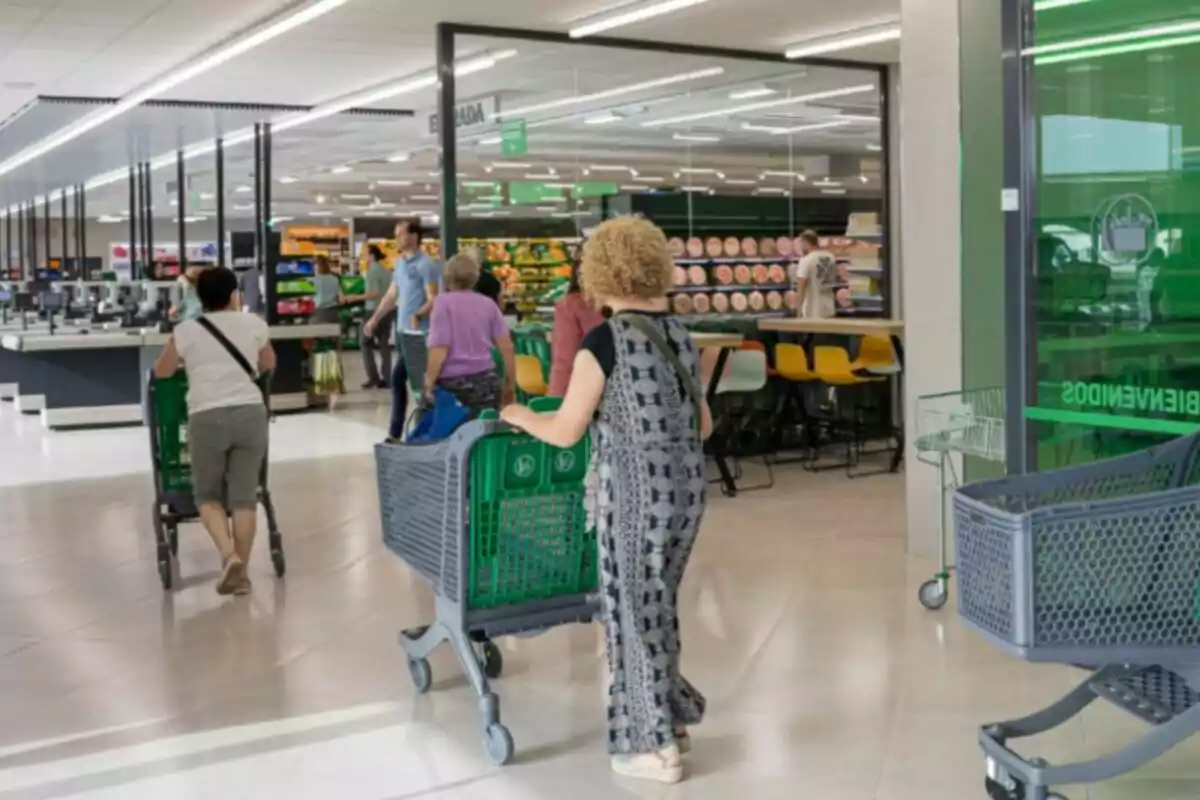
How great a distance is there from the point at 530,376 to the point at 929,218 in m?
3.57

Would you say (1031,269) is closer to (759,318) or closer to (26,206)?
(759,318)

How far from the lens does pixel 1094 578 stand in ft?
10.3

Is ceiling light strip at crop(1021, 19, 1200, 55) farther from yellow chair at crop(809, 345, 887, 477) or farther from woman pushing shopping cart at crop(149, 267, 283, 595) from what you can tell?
yellow chair at crop(809, 345, 887, 477)

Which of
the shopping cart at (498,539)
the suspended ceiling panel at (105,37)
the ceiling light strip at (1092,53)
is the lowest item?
the shopping cart at (498,539)

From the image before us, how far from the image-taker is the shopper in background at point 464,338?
7895mm

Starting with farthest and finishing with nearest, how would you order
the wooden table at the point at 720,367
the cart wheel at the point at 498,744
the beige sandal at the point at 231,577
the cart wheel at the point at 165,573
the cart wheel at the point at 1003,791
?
the wooden table at the point at 720,367 < the cart wheel at the point at 165,573 < the beige sandal at the point at 231,577 < the cart wheel at the point at 498,744 < the cart wheel at the point at 1003,791

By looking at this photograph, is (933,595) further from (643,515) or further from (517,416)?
(517,416)

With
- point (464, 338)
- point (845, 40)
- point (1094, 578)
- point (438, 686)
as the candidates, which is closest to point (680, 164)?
point (845, 40)

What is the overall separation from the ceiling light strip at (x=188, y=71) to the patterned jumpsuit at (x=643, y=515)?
6.41 metres

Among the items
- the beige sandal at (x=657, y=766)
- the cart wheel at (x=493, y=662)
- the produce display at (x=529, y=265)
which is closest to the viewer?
the beige sandal at (x=657, y=766)

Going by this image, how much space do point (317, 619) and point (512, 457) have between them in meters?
2.05

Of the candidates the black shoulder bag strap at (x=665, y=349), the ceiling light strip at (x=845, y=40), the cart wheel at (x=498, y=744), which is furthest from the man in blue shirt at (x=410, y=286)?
the black shoulder bag strap at (x=665, y=349)

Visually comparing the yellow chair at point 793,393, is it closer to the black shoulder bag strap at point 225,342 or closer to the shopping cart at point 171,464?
the shopping cart at point 171,464

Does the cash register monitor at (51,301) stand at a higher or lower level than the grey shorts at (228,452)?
higher
